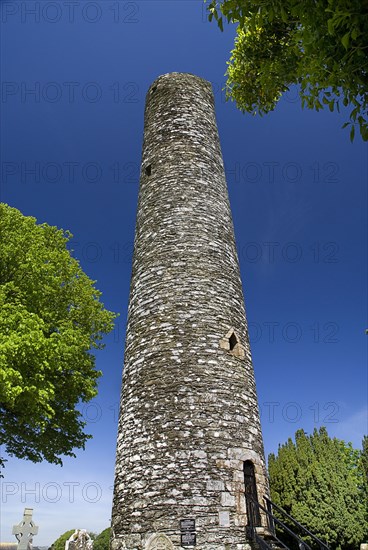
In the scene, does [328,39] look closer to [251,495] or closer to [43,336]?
[251,495]

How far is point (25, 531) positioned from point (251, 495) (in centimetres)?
1105

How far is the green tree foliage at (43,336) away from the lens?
1012 centimetres

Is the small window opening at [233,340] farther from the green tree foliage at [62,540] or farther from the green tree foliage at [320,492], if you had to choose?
the green tree foliage at [62,540]

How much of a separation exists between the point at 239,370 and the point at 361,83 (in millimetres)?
6103

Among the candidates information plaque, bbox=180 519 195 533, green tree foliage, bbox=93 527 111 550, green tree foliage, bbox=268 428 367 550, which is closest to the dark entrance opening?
information plaque, bbox=180 519 195 533

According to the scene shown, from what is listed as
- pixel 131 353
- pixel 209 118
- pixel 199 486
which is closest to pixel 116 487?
pixel 199 486

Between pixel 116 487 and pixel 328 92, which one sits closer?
pixel 328 92

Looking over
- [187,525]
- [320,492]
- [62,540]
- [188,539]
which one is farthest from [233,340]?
[62,540]

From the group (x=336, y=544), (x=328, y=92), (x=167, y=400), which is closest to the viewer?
(x=328, y=92)

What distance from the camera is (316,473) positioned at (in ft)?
52.9

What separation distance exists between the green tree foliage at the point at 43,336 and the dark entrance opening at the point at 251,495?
17.1 ft

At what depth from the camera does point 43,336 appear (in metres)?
10.5

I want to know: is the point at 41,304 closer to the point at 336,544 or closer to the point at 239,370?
the point at 239,370

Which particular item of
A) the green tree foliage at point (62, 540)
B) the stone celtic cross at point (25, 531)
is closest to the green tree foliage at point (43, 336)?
the stone celtic cross at point (25, 531)
